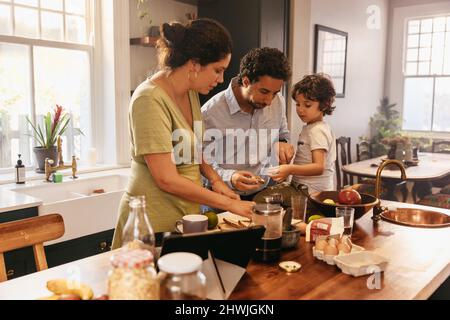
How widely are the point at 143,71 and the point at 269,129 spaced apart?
55.2 inches

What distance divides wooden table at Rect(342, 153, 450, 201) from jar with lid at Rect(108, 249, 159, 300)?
319cm

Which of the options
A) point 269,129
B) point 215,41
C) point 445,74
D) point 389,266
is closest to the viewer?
point 389,266

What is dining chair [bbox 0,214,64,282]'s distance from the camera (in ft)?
4.49

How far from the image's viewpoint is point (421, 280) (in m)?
1.24

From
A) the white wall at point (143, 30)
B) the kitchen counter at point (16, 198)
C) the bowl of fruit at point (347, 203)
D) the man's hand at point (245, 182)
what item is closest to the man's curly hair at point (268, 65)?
the man's hand at point (245, 182)

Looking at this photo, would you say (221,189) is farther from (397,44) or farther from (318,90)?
(397,44)

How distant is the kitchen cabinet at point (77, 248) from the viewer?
227 cm

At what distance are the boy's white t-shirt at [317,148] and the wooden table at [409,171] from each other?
154cm

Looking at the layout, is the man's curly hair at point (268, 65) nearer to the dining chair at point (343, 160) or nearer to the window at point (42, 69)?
the window at point (42, 69)

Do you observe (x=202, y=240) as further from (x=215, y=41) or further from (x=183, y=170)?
(x=215, y=41)

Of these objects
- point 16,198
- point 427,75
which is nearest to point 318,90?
point 16,198

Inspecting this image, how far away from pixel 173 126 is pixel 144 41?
178 cm

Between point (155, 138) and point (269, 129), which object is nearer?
point (155, 138)
